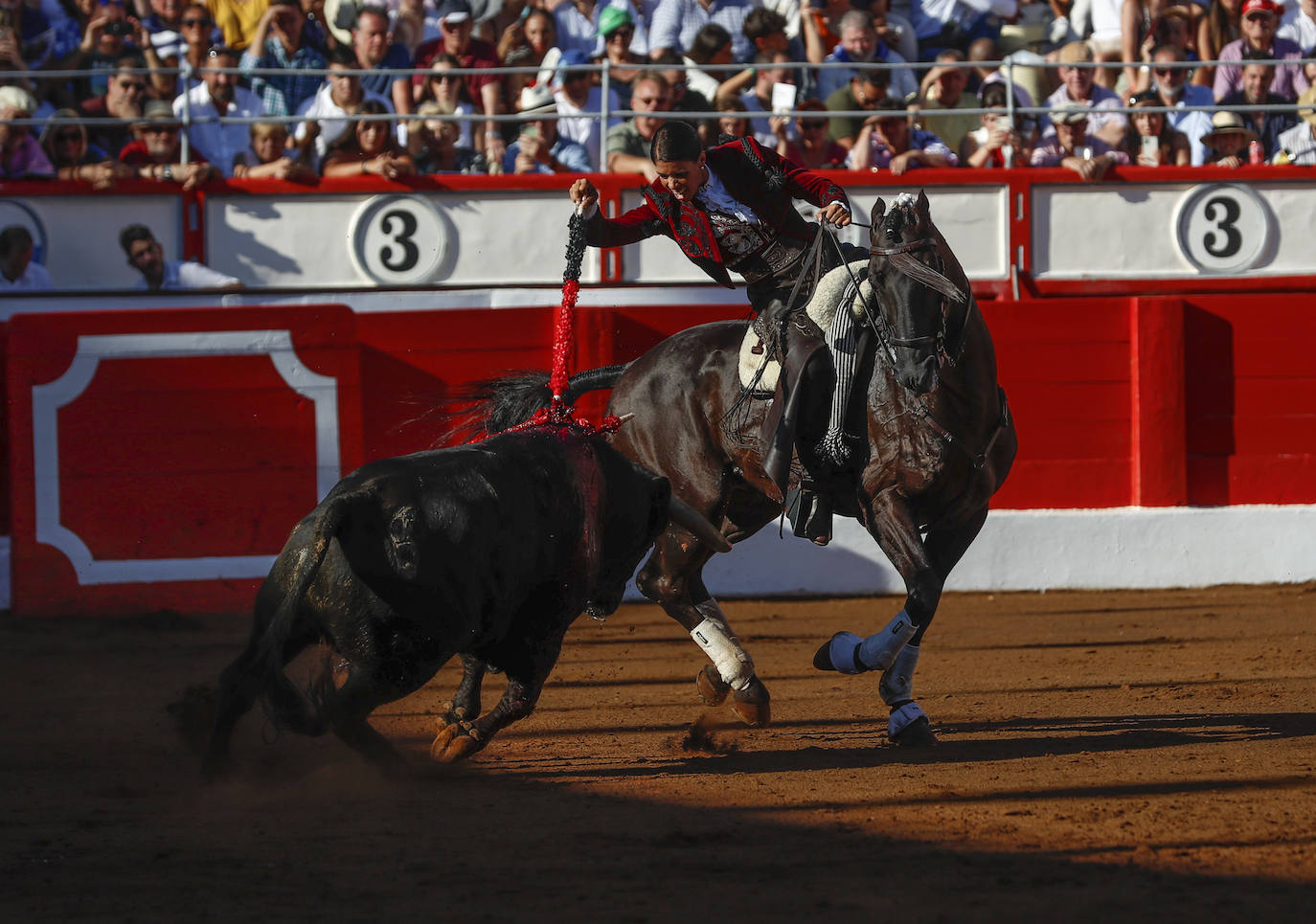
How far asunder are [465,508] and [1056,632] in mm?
4300

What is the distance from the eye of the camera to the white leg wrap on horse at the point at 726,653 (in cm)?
512

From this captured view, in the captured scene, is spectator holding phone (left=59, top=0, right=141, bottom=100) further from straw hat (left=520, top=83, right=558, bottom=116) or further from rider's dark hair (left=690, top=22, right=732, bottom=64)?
rider's dark hair (left=690, top=22, right=732, bottom=64)

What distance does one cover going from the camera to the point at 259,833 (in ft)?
12.2

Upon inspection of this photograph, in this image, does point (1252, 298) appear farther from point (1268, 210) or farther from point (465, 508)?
point (465, 508)

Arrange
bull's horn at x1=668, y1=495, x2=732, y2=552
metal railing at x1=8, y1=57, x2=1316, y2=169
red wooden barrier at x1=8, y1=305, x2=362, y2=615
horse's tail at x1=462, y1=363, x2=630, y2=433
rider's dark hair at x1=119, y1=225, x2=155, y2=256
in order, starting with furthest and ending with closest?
rider's dark hair at x1=119, y1=225, x2=155, y2=256
metal railing at x1=8, y1=57, x2=1316, y2=169
red wooden barrier at x1=8, y1=305, x2=362, y2=615
horse's tail at x1=462, y1=363, x2=630, y2=433
bull's horn at x1=668, y1=495, x2=732, y2=552

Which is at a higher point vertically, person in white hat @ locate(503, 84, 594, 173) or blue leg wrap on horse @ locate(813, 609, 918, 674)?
person in white hat @ locate(503, 84, 594, 173)

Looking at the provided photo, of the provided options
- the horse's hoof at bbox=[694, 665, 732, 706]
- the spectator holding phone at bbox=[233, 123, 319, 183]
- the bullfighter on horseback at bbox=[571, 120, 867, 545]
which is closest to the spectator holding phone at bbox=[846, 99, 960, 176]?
the spectator holding phone at bbox=[233, 123, 319, 183]

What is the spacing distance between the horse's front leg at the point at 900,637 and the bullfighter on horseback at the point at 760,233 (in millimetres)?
378

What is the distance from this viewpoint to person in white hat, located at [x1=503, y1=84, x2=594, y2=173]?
32.6 ft

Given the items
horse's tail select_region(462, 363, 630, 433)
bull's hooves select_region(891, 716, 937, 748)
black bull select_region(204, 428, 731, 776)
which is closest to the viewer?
black bull select_region(204, 428, 731, 776)

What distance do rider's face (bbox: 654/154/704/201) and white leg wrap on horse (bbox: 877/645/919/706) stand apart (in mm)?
1797

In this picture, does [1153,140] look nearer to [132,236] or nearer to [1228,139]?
[1228,139]

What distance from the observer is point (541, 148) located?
995 centimetres

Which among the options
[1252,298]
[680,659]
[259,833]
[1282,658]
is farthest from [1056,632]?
[259,833]
